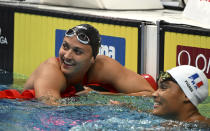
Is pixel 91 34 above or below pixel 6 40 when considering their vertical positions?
above

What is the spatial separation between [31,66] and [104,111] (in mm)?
2802

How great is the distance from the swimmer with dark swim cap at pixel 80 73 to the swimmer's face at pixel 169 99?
3.95ft

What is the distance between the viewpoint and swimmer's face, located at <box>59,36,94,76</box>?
5.59m

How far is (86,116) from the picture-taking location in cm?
495

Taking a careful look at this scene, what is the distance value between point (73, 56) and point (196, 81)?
1.60 meters

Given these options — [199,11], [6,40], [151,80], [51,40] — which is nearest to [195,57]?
[151,80]

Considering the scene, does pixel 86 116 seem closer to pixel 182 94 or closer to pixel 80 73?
pixel 80 73

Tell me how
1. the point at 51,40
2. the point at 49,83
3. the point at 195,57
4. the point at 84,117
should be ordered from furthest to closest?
the point at 51,40 → the point at 195,57 → the point at 49,83 → the point at 84,117

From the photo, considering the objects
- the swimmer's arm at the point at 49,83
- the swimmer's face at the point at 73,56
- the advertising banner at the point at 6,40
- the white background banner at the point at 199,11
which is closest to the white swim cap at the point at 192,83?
the swimmer's arm at the point at 49,83

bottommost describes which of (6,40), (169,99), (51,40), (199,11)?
(6,40)

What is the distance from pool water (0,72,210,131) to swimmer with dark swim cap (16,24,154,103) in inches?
6.1

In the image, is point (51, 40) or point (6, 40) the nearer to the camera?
point (51, 40)

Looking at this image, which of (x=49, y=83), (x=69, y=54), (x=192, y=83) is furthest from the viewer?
(x=69, y=54)

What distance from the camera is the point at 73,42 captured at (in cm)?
561
